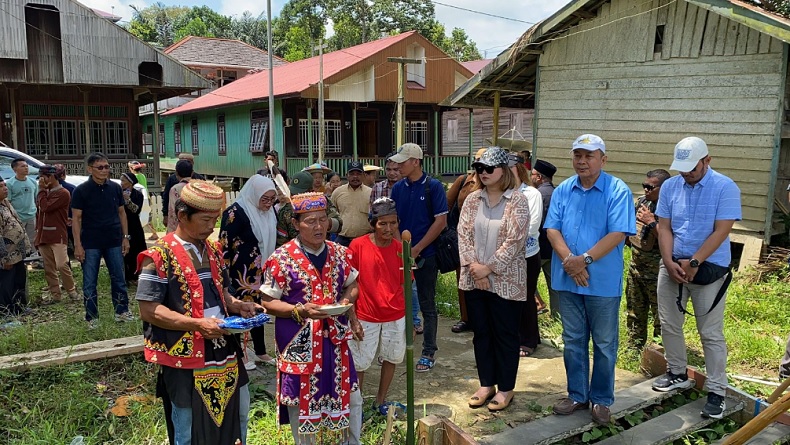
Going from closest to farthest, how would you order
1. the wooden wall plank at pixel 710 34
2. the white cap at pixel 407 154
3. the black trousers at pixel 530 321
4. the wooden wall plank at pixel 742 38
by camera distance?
the white cap at pixel 407 154
the black trousers at pixel 530 321
the wooden wall plank at pixel 742 38
the wooden wall plank at pixel 710 34

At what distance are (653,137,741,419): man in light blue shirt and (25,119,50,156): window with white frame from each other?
60.3ft

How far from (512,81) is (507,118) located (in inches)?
544

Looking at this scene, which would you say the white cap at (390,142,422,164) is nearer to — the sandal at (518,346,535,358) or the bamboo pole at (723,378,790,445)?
the sandal at (518,346,535,358)

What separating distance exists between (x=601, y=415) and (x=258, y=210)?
285 centimetres

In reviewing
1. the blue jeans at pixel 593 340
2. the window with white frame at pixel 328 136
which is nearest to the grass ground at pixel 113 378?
the blue jeans at pixel 593 340

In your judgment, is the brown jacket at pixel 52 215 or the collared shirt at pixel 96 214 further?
the brown jacket at pixel 52 215

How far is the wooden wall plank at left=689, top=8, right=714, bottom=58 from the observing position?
838 centimetres

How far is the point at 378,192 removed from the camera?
5.78 metres

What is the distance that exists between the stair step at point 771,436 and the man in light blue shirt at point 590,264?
94cm

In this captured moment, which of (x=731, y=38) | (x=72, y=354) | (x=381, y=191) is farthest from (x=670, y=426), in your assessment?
(x=731, y=38)

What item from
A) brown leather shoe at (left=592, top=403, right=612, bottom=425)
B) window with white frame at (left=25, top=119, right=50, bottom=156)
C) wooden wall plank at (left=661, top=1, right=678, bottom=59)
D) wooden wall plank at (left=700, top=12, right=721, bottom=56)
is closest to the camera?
brown leather shoe at (left=592, top=403, right=612, bottom=425)

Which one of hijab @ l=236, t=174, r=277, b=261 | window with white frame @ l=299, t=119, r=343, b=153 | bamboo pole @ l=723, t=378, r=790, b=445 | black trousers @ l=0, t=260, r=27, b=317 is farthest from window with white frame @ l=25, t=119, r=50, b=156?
bamboo pole @ l=723, t=378, r=790, b=445

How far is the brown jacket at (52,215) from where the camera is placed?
6.89m

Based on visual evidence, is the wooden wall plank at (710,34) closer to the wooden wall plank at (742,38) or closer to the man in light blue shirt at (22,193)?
the wooden wall plank at (742,38)
